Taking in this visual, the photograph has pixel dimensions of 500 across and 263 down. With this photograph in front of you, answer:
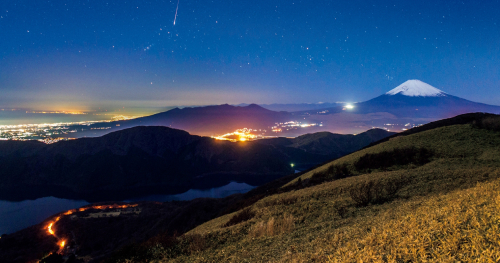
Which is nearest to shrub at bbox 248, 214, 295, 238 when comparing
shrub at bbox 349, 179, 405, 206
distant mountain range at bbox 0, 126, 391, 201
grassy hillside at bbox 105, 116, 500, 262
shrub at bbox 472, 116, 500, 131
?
grassy hillside at bbox 105, 116, 500, 262

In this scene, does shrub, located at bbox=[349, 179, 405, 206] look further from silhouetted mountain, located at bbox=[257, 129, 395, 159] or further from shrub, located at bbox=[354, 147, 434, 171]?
silhouetted mountain, located at bbox=[257, 129, 395, 159]

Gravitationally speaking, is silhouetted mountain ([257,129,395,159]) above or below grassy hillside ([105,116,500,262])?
below

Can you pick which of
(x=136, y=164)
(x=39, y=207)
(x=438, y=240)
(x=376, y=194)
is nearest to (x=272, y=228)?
(x=438, y=240)

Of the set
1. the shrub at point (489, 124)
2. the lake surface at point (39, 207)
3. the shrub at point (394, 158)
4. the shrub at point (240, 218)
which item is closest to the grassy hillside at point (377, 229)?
the shrub at point (240, 218)

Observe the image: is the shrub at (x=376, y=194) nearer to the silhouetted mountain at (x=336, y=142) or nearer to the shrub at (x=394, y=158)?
the shrub at (x=394, y=158)

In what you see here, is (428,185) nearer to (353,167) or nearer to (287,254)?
(287,254)

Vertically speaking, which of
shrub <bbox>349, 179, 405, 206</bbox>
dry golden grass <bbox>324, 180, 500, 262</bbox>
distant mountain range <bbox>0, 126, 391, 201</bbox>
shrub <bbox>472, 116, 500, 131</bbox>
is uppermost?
shrub <bbox>472, 116, 500, 131</bbox>

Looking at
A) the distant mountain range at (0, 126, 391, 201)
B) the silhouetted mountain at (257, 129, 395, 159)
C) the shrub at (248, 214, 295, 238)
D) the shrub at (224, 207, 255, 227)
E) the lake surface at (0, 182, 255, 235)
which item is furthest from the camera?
the silhouetted mountain at (257, 129, 395, 159)
